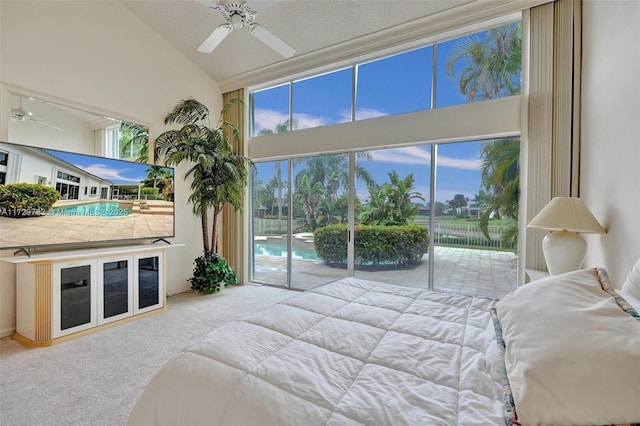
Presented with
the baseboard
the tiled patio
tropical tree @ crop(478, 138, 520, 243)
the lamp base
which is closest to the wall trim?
tropical tree @ crop(478, 138, 520, 243)

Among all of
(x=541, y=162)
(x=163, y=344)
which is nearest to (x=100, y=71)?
(x=163, y=344)

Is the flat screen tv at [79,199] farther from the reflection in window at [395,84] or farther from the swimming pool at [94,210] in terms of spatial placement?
the reflection in window at [395,84]

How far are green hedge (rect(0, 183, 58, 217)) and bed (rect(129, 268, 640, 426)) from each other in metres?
2.59

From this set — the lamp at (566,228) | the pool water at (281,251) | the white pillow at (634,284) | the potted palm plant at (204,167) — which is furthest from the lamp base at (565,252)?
the potted palm plant at (204,167)

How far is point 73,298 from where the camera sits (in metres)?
2.86

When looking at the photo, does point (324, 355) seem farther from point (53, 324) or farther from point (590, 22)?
point (590, 22)

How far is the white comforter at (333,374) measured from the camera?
0.88 metres

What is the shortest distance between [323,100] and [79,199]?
10.6 feet

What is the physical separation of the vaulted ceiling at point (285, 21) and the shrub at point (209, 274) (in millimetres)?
2955

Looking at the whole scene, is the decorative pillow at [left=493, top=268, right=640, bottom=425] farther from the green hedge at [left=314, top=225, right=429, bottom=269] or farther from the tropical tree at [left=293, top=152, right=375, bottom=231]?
the tropical tree at [left=293, top=152, right=375, bottom=231]

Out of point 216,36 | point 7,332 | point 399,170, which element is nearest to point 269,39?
point 216,36

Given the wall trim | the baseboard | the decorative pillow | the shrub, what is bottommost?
the baseboard

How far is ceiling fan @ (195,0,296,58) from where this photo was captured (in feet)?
8.03

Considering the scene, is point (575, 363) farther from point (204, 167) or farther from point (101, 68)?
point (101, 68)
